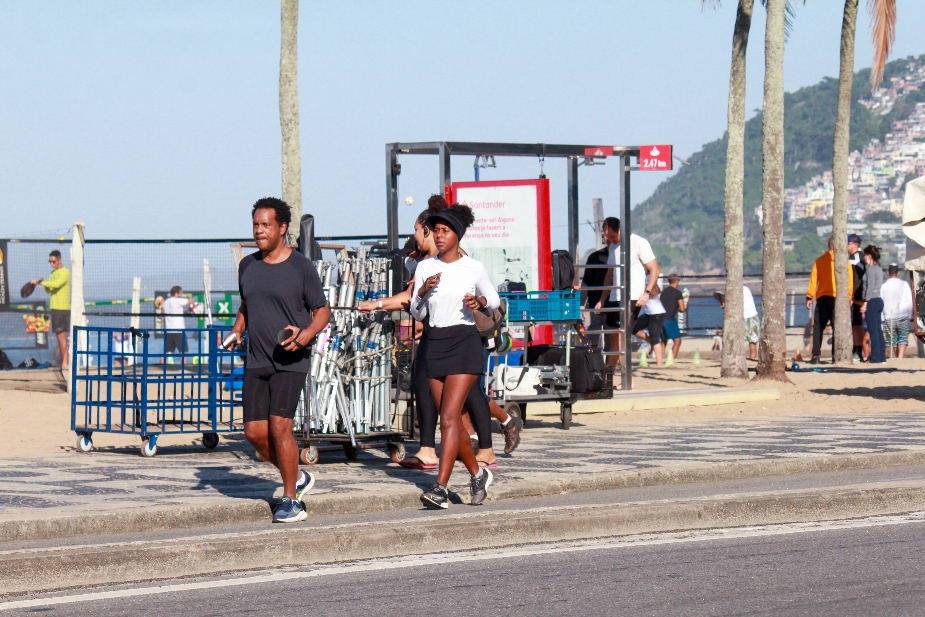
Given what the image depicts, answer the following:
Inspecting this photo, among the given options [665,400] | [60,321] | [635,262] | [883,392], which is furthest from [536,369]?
[60,321]

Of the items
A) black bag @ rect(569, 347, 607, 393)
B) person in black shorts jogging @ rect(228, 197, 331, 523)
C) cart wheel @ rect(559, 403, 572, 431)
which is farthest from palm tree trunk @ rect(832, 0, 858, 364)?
person in black shorts jogging @ rect(228, 197, 331, 523)

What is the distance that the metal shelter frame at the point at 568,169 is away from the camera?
15281 mm

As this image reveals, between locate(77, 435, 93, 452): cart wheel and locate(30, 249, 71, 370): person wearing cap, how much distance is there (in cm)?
617

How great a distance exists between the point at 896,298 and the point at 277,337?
19937 millimetres

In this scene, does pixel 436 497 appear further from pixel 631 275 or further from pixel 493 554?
pixel 631 275

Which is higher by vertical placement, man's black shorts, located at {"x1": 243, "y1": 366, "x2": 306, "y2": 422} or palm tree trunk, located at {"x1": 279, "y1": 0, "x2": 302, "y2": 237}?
palm tree trunk, located at {"x1": 279, "y1": 0, "x2": 302, "y2": 237}

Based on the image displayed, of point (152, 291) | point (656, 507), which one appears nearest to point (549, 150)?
point (152, 291)

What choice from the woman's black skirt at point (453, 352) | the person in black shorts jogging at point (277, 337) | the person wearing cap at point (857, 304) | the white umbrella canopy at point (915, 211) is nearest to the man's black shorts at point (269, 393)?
the person in black shorts jogging at point (277, 337)

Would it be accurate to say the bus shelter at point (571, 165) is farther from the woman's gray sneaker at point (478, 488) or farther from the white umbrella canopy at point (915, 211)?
the woman's gray sneaker at point (478, 488)

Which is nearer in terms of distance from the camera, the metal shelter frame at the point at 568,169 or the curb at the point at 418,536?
the curb at the point at 418,536

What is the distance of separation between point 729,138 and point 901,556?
46.6 ft

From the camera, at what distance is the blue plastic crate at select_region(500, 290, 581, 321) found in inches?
515

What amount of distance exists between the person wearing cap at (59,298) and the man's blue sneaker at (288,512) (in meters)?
11.0

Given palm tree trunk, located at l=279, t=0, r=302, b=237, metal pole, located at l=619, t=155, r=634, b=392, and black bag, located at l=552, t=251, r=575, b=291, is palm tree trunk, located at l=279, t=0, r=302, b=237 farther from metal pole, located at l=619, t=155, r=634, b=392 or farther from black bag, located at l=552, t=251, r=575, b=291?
metal pole, located at l=619, t=155, r=634, b=392
